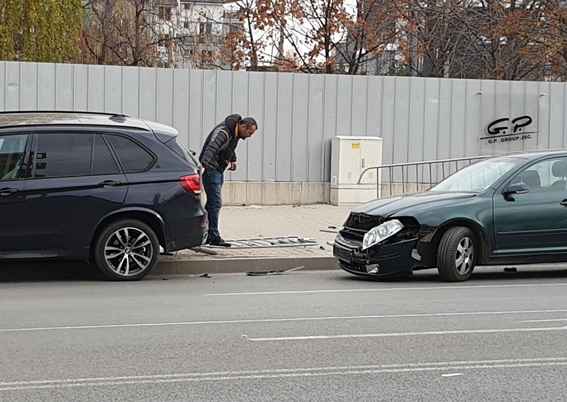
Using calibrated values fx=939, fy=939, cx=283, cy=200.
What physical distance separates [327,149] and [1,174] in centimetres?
946

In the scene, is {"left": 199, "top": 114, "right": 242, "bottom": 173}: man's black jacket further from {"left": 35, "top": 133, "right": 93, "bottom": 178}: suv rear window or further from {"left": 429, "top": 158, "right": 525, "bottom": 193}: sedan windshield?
{"left": 429, "top": 158, "right": 525, "bottom": 193}: sedan windshield

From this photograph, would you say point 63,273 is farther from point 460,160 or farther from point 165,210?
point 460,160

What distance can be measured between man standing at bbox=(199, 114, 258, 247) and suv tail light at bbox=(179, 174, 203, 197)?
64.4 inches

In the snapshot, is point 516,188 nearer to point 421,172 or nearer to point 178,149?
point 178,149

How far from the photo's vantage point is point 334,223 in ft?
53.4

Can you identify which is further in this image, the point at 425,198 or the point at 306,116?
the point at 306,116

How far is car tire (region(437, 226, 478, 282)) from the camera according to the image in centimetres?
1061

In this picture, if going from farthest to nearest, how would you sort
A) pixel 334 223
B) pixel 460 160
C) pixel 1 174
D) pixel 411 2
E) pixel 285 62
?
1. pixel 285 62
2. pixel 411 2
3. pixel 460 160
4. pixel 334 223
5. pixel 1 174

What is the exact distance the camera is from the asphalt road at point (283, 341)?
19.1ft

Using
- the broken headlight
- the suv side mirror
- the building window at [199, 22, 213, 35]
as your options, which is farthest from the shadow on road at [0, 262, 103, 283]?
the building window at [199, 22, 213, 35]

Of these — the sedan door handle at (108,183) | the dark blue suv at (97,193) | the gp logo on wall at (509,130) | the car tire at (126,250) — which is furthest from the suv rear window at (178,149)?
the gp logo on wall at (509,130)

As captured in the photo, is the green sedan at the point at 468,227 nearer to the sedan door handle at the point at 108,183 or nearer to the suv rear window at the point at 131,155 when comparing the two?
the suv rear window at the point at 131,155

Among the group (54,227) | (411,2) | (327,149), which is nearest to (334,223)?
Result: (327,149)

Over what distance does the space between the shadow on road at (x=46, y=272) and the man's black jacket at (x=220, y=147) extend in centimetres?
224
